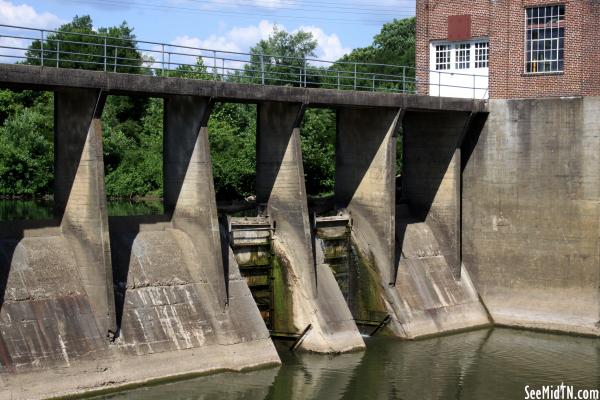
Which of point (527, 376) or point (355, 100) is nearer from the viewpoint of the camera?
point (527, 376)

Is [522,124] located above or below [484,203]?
above

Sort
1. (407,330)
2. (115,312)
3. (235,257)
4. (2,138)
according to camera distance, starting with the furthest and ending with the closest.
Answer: (2,138), (407,330), (235,257), (115,312)

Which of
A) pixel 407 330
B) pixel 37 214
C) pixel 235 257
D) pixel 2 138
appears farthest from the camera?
pixel 2 138

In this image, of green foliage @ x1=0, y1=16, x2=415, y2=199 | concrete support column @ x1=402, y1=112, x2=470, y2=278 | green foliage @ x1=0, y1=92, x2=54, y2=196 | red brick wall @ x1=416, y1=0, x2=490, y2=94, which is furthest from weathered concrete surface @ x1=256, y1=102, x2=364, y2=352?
green foliage @ x1=0, y1=92, x2=54, y2=196

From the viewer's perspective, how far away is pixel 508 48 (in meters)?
28.9

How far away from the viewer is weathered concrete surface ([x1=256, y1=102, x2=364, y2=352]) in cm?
2423

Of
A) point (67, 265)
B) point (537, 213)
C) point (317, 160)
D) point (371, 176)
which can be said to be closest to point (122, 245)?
point (67, 265)

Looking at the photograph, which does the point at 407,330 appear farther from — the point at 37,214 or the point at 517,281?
the point at 37,214

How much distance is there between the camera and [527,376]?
2283 centimetres

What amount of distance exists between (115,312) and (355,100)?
893 cm

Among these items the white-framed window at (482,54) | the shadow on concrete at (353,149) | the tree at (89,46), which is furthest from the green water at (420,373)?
the tree at (89,46)

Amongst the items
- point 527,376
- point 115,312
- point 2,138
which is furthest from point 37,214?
point 527,376

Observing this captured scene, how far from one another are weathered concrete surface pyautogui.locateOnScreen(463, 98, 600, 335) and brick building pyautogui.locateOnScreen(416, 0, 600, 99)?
845mm

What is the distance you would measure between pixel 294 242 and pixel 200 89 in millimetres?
4849
